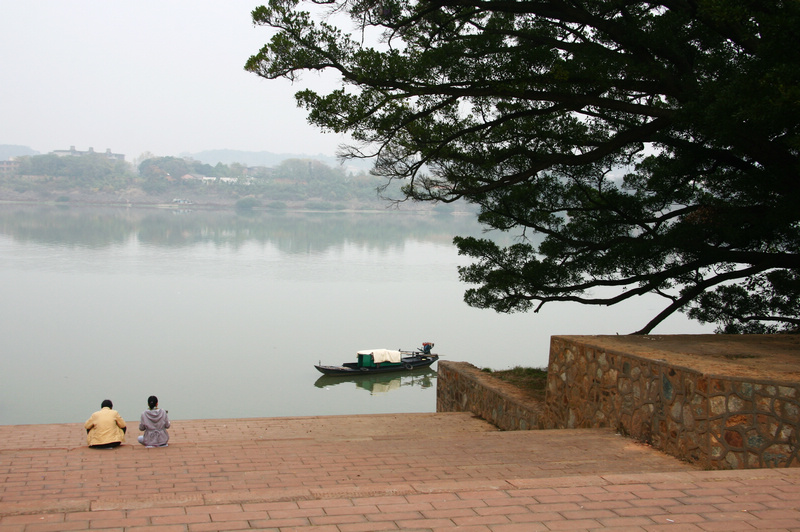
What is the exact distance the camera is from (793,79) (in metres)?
5.11

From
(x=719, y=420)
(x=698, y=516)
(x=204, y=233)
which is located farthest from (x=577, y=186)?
(x=204, y=233)

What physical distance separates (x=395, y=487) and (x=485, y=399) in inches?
193

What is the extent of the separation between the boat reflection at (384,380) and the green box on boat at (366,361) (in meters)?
0.24

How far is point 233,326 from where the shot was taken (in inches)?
812

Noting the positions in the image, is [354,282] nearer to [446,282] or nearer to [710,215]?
[446,282]

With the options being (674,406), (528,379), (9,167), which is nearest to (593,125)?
(528,379)

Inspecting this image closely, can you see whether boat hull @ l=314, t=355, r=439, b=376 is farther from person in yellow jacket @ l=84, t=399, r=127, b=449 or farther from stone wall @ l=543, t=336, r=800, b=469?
stone wall @ l=543, t=336, r=800, b=469

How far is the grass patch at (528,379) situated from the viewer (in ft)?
24.6

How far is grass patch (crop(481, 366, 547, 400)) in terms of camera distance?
7498 mm

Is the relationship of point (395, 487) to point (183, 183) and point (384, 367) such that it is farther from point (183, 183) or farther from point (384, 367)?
point (183, 183)

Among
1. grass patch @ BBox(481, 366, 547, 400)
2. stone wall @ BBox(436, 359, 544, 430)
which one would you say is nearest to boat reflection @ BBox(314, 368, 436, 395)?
stone wall @ BBox(436, 359, 544, 430)

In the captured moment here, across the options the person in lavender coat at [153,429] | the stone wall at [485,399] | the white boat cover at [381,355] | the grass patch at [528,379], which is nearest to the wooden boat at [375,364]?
the white boat cover at [381,355]

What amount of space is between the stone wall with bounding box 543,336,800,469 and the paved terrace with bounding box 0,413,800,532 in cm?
16

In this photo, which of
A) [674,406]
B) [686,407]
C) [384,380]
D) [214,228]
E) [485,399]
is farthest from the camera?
[214,228]
